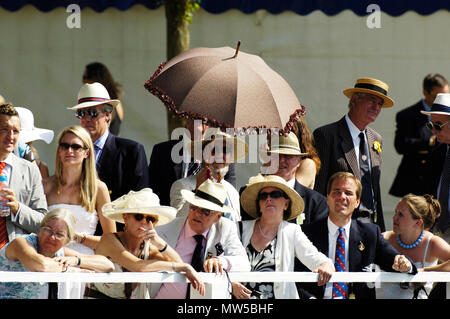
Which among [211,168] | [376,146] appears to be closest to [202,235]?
[211,168]

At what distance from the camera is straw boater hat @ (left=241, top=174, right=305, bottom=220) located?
513 cm

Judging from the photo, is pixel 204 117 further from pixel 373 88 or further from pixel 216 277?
pixel 373 88

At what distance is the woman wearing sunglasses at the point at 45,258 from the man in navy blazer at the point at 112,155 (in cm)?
105

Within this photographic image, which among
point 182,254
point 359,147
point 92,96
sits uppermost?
point 92,96

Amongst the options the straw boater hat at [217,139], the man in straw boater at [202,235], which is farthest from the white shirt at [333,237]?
the straw boater hat at [217,139]

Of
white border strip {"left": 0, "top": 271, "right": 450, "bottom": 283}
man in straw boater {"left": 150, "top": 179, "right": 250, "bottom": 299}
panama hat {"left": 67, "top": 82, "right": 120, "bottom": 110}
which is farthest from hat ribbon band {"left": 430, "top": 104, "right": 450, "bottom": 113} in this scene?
panama hat {"left": 67, "top": 82, "right": 120, "bottom": 110}

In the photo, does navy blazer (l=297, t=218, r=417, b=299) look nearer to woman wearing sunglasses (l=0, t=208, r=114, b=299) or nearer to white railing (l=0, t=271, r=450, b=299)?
white railing (l=0, t=271, r=450, b=299)

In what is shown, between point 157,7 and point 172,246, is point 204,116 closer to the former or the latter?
point 172,246

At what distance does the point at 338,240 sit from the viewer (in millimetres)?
5109

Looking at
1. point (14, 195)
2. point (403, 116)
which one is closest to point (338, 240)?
point (14, 195)

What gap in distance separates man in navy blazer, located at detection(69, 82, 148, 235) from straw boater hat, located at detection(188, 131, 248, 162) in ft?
1.34

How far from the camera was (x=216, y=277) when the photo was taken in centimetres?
442

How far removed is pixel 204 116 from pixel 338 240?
1071mm

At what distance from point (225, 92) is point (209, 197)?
68 cm
